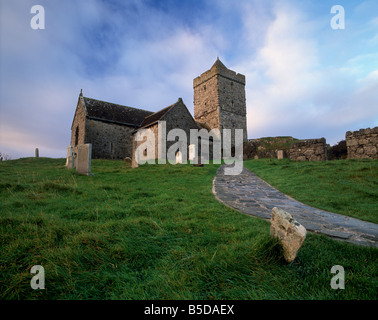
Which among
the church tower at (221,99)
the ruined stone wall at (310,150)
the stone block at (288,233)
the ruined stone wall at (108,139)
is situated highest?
the church tower at (221,99)

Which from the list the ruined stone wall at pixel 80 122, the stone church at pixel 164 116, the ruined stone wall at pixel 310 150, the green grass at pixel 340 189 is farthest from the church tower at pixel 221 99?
the green grass at pixel 340 189

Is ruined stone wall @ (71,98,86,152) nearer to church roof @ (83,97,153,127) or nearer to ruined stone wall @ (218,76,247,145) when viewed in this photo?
church roof @ (83,97,153,127)

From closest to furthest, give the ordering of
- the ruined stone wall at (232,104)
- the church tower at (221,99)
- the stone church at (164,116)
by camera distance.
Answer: the stone church at (164,116), the church tower at (221,99), the ruined stone wall at (232,104)

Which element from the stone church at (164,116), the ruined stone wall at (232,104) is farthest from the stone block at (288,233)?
the ruined stone wall at (232,104)

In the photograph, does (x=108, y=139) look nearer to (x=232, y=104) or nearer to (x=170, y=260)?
(x=232, y=104)

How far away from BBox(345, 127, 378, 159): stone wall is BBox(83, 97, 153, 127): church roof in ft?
67.5

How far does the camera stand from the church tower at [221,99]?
91.1 ft

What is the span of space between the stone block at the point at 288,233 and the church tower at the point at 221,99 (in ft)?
84.3

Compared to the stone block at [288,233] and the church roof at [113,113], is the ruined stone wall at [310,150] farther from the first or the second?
the church roof at [113,113]

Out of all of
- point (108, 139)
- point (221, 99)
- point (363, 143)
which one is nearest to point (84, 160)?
point (108, 139)

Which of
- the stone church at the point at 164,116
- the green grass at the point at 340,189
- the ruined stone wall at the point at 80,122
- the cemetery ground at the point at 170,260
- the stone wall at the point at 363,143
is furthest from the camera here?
the ruined stone wall at the point at 80,122

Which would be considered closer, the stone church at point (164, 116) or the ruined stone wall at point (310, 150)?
the ruined stone wall at point (310, 150)

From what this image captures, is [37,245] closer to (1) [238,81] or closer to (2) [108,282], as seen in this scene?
(2) [108,282]

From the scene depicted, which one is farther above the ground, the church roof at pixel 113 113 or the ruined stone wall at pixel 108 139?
the church roof at pixel 113 113
